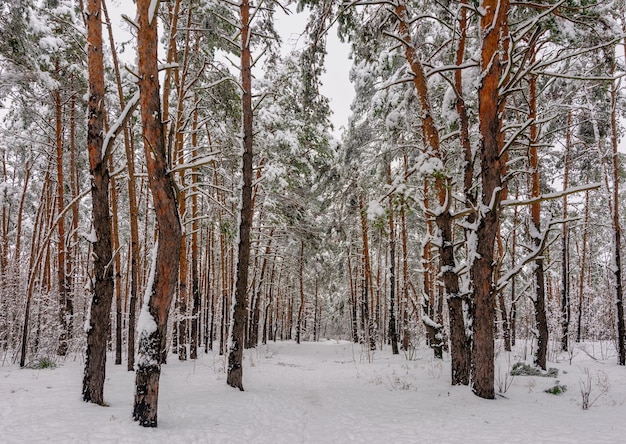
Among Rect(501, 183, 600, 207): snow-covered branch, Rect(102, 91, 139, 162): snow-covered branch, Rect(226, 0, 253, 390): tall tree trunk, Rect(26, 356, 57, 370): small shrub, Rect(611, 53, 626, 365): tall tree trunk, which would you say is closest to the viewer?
Rect(501, 183, 600, 207): snow-covered branch

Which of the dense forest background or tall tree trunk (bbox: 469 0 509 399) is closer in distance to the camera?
the dense forest background

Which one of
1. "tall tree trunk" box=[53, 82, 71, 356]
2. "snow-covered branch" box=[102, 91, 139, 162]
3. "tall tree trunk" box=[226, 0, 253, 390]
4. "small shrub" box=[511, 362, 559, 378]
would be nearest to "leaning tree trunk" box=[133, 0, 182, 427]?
"snow-covered branch" box=[102, 91, 139, 162]

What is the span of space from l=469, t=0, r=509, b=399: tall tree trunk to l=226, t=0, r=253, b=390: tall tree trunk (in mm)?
4526

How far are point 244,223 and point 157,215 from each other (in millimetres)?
3352

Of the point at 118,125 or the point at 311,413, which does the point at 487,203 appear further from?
the point at 118,125

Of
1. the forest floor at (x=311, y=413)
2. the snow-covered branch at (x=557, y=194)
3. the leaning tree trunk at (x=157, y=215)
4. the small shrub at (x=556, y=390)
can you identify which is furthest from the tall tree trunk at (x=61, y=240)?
the small shrub at (x=556, y=390)

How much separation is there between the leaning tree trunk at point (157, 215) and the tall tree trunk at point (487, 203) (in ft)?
15.7

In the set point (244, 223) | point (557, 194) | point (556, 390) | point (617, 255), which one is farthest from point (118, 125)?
point (617, 255)

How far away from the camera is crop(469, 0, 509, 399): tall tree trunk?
607cm

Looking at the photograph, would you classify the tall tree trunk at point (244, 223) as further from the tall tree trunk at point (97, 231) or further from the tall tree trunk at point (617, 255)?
the tall tree trunk at point (617, 255)

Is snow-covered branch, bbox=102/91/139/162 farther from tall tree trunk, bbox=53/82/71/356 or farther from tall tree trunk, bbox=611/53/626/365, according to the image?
tall tree trunk, bbox=611/53/626/365

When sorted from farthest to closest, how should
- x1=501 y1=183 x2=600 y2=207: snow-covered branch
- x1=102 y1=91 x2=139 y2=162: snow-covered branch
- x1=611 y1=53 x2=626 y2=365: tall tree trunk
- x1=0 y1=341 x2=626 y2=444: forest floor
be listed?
x1=611 y1=53 x2=626 y2=365: tall tree trunk < x1=102 y1=91 x2=139 y2=162: snow-covered branch < x1=501 y1=183 x2=600 y2=207: snow-covered branch < x1=0 y1=341 x2=626 y2=444: forest floor

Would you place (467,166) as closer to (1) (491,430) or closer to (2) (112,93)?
(1) (491,430)

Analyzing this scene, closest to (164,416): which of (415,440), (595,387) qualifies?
(415,440)
